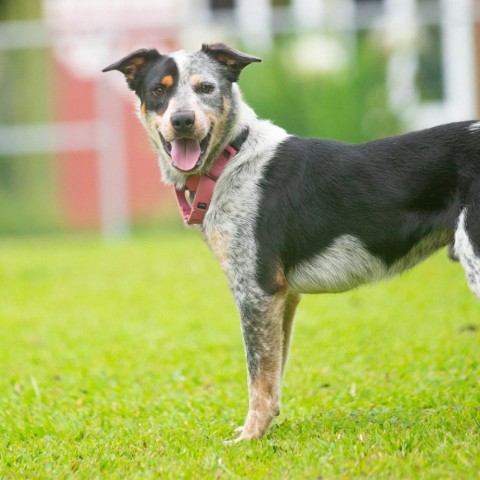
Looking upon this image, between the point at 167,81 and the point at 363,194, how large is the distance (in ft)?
3.47

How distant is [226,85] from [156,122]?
0.40m

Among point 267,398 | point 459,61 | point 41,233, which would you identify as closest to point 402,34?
point 459,61

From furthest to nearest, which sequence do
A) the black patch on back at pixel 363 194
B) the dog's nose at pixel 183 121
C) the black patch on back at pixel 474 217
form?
1. the dog's nose at pixel 183 121
2. the black patch on back at pixel 363 194
3. the black patch on back at pixel 474 217

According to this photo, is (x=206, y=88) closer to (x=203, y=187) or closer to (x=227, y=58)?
(x=227, y=58)

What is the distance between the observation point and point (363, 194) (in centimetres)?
368

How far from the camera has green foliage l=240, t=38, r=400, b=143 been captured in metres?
11.4

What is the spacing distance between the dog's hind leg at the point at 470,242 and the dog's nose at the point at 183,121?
1.24 m

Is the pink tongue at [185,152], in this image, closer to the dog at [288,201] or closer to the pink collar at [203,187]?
the dog at [288,201]

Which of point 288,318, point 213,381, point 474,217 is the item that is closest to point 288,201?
point 288,318

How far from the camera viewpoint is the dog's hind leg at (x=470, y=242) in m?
3.35

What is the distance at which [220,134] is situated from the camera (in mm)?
3951

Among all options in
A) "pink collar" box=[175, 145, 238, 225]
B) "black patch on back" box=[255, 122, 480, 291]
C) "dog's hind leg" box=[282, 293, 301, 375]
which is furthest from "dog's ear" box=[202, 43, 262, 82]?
"dog's hind leg" box=[282, 293, 301, 375]

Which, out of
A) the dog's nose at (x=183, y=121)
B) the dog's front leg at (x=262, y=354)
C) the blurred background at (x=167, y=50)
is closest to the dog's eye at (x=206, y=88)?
the dog's nose at (x=183, y=121)

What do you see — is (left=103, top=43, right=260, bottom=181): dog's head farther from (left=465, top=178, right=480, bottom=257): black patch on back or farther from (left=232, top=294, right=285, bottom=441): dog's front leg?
(left=465, top=178, right=480, bottom=257): black patch on back
